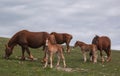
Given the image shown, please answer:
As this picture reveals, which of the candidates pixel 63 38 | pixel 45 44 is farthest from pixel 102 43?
pixel 63 38

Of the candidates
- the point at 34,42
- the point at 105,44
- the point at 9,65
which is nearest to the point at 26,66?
the point at 9,65

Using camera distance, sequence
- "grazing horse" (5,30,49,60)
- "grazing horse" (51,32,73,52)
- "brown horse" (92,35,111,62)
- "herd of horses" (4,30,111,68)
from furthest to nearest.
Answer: "grazing horse" (51,32,73,52) < "brown horse" (92,35,111,62) < "grazing horse" (5,30,49,60) < "herd of horses" (4,30,111,68)

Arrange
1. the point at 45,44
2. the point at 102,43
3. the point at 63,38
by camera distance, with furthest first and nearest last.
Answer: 1. the point at 63,38
2. the point at 102,43
3. the point at 45,44

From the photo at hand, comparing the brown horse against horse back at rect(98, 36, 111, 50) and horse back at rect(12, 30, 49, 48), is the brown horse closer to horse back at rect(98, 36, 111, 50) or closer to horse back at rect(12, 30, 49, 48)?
Result: horse back at rect(98, 36, 111, 50)

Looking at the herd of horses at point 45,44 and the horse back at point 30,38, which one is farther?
the horse back at point 30,38

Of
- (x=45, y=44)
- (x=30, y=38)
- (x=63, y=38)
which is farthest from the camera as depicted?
(x=63, y=38)

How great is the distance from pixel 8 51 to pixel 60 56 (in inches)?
183

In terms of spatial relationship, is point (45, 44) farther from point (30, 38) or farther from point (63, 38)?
point (63, 38)

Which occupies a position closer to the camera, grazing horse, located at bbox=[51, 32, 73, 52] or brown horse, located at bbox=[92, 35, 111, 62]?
brown horse, located at bbox=[92, 35, 111, 62]

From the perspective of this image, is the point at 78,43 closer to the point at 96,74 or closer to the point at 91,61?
the point at 91,61

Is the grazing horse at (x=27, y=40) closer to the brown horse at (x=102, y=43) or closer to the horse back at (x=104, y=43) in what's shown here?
the brown horse at (x=102, y=43)

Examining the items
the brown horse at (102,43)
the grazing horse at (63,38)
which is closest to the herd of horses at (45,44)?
the brown horse at (102,43)

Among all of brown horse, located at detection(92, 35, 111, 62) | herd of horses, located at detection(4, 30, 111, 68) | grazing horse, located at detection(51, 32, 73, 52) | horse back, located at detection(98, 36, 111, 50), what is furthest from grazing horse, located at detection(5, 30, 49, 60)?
grazing horse, located at detection(51, 32, 73, 52)

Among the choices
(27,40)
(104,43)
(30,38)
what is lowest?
(104,43)
